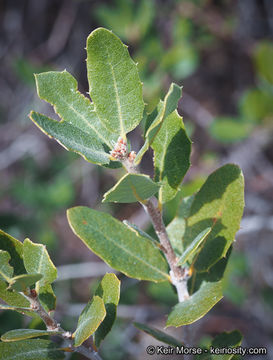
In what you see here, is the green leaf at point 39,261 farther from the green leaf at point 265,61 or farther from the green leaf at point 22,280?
the green leaf at point 265,61

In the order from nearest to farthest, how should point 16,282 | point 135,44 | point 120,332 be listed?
point 16,282, point 120,332, point 135,44

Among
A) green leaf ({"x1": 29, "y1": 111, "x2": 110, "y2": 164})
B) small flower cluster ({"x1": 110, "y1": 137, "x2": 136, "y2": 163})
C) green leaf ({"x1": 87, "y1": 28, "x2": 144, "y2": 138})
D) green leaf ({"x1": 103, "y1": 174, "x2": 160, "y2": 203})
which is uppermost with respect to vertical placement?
green leaf ({"x1": 87, "y1": 28, "x2": 144, "y2": 138})

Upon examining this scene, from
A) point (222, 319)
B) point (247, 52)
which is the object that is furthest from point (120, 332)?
point (247, 52)

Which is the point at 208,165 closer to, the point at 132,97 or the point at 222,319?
the point at 222,319

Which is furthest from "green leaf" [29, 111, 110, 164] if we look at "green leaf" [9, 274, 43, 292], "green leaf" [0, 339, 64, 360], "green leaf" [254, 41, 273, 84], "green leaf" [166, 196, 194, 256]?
"green leaf" [254, 41, 273, 84]

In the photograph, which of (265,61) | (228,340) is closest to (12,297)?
(228,340)

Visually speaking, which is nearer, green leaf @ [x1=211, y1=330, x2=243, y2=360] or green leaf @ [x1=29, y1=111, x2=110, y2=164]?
green leaf @ [x1=29, y1=111, x2=110, y2=164]

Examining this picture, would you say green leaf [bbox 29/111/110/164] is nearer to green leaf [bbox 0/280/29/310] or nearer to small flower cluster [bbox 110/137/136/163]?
small flower cluster [bbox 110/137/136/163]
